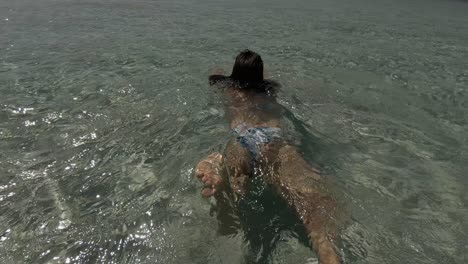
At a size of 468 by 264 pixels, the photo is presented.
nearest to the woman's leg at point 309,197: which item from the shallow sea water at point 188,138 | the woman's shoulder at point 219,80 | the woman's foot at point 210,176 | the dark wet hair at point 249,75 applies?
the shallow sea water at point 188,138

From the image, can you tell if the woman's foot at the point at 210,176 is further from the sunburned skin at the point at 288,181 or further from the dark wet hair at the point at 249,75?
the dark wet hair at the point at 249,75

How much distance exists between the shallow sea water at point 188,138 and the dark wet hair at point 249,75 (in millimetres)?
733

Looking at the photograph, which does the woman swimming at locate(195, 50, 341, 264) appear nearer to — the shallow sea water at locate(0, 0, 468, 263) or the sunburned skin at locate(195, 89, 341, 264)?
the sunburned skin at locate(195, 89, 341, 264)

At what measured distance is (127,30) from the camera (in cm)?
1239

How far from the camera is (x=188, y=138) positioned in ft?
17.9

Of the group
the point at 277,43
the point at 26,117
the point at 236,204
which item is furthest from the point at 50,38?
the point at 236,204

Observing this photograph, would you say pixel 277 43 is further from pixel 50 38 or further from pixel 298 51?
pixel 50 38

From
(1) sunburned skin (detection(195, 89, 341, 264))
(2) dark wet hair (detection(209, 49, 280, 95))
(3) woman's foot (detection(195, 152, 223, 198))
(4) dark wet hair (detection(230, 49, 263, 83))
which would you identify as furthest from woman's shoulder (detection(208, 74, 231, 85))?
(3) woman's foot (detection(195, 152, 223, 198))

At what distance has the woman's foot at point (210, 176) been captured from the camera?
391 cm

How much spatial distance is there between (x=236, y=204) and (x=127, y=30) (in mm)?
10137

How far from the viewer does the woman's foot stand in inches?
154

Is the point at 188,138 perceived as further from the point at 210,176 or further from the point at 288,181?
the point at 288,181

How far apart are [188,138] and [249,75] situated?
135cm

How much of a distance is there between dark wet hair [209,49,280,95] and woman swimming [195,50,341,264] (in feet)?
1.93
